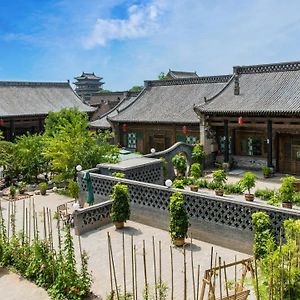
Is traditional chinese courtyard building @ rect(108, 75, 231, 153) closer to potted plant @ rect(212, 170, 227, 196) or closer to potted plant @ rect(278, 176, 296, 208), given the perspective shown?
potted plant @ rect(212, 170, 227, 196)

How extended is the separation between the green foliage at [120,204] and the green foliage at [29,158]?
9095mm

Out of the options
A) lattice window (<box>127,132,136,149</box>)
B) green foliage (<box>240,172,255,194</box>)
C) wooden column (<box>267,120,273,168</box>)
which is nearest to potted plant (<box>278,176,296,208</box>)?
green foliage (<box>240,172,255,194</box>)

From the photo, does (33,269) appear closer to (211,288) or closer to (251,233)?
(211,288)

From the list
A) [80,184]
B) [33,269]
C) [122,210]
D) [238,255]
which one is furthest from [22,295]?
[80,184]

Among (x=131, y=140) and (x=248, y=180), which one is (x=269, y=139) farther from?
(x=131, y=140)

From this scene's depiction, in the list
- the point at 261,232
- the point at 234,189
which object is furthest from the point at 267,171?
the point at 261,232

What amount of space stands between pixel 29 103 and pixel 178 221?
1012 inches

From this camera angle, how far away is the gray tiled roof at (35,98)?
31122mm

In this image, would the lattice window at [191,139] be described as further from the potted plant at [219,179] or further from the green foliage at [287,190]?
the green foliage at [287,190]

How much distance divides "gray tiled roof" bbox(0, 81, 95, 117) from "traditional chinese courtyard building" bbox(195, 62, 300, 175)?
15877 millimetres

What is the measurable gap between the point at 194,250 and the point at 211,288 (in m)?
4.10

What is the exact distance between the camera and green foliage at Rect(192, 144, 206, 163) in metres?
21.7

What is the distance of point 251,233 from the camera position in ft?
31.8

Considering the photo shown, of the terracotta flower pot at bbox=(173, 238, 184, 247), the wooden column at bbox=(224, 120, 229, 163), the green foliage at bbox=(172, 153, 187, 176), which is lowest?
the terracotta flower pot at bbox=(173, 238, 184, 247)
